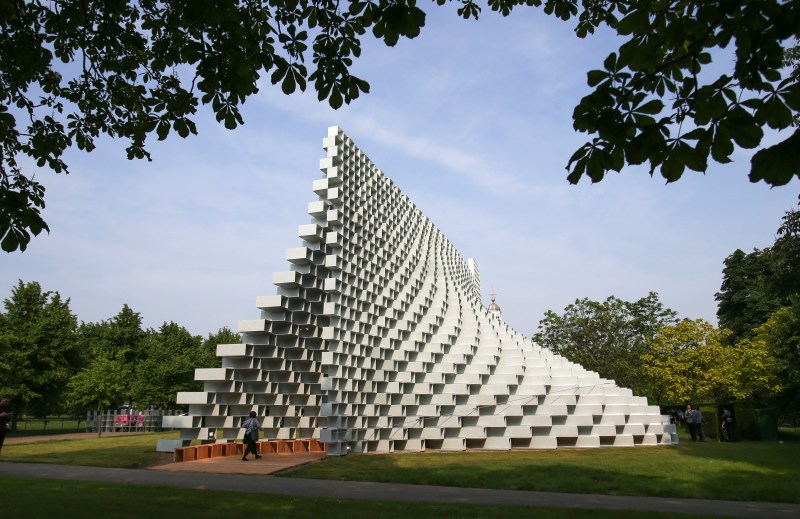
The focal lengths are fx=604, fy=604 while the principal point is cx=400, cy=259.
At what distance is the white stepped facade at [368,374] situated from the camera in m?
18.0

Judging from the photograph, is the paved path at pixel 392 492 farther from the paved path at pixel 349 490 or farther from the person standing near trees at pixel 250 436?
the person standing near trees at pixel 250 436

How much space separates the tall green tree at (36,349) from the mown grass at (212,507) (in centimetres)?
2587

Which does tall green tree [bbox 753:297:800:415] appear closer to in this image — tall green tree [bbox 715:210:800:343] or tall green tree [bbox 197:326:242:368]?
tall green tree [bbox 715:210:800:343]

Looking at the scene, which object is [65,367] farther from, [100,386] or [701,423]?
[701,423]

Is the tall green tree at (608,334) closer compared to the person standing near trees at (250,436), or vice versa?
the person standing near trees at (250,436)

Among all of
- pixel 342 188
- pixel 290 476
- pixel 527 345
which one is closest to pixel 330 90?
pixel 290 476

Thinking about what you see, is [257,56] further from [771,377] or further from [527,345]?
[771,377]

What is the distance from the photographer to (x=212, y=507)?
9047 millimetres

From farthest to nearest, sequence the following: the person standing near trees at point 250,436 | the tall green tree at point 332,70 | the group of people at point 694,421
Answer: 1. the group of people at point 694,421
2. the person standing near trees at point 250,436
3. the tall green tree at point 332,70

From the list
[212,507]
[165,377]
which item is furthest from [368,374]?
[165,377]

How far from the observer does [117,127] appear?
8539mm

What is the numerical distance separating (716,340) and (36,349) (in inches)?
1504

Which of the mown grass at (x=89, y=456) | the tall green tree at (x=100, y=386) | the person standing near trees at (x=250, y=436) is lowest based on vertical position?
the mown grass at (x=89, y=456)

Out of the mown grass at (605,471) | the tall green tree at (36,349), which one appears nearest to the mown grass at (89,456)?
the mown grass at (605,471)
